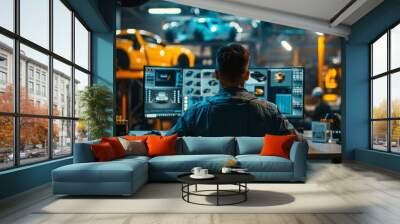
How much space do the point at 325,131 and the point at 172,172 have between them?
15.5 feet

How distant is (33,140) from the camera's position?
559 centimetres

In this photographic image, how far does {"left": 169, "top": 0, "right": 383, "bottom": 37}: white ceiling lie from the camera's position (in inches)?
314

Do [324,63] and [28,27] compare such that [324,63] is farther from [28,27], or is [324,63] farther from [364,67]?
[28,27]

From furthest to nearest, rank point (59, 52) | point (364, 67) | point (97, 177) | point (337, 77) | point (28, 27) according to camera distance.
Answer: point (337, 77) < point (364, 67) < point (59, 52) < point (28, 27) < point (97, 177)

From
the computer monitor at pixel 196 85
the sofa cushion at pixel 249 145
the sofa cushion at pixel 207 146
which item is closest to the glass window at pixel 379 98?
the sofa cushion at pixel 249 145

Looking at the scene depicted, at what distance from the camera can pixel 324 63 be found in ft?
42.7

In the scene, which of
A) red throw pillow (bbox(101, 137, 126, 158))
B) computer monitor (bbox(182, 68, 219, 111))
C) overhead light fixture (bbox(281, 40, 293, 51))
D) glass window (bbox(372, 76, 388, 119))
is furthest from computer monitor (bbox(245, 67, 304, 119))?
overhead light fixture (bbox(281, 40, 293, 51))

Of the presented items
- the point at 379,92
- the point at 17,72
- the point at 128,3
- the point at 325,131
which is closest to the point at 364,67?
the point at 379,92

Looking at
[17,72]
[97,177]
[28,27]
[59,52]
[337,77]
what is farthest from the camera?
[337,77]

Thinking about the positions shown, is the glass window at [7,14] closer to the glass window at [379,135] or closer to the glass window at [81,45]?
the glass window at [81,45]

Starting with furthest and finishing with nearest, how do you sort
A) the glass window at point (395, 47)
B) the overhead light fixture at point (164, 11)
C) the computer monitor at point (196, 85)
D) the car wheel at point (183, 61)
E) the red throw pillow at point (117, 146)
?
the overhead light fixture at point (164, 11) → the car wheel at point (183, 61) → the computer monitor at point (196, 85) → the glass window at point (395, 47) → the red throw pillow at point (117, 146)

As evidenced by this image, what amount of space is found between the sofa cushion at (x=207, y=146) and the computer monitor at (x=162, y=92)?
7.11ft

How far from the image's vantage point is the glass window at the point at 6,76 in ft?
15.3

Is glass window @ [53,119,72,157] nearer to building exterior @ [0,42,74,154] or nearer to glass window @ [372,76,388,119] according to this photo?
building exterior @ [0,42,74,154]
